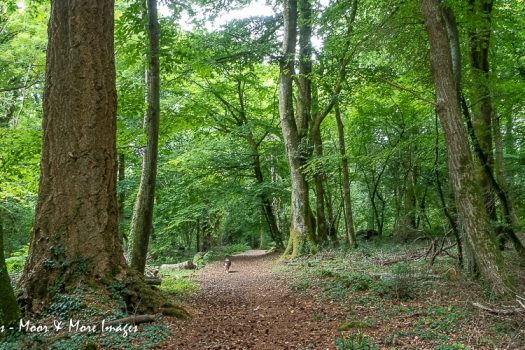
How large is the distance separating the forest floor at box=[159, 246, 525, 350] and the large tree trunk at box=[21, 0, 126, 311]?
1.49m

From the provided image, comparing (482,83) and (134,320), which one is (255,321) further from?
(482,83)

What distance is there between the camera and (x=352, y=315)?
6141 millimetres

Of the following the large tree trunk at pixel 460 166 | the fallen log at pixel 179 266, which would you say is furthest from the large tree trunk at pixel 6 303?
the fallen log at pixel 179 266

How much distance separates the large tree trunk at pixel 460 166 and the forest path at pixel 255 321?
2.33m

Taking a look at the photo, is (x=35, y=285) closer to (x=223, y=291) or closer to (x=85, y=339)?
(x=85, y=339)

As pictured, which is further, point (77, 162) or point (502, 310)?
point (77, 162)

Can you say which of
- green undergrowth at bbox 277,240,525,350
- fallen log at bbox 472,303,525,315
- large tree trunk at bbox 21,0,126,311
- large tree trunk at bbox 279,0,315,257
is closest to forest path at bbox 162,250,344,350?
green undergrowth at bbox 277,240,525,350

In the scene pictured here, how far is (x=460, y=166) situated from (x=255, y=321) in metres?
4.02

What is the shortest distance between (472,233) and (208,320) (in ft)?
13.9

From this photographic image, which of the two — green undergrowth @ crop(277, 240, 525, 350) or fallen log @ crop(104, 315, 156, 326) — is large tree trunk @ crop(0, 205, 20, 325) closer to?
fallen log @ crop(104, 315, 156, 326)

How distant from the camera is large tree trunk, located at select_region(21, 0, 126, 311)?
16.7 feet

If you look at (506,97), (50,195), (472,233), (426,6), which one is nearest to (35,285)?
(50,195)

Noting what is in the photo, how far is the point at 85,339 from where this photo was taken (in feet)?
13.5

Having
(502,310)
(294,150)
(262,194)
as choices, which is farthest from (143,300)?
(262,194)
